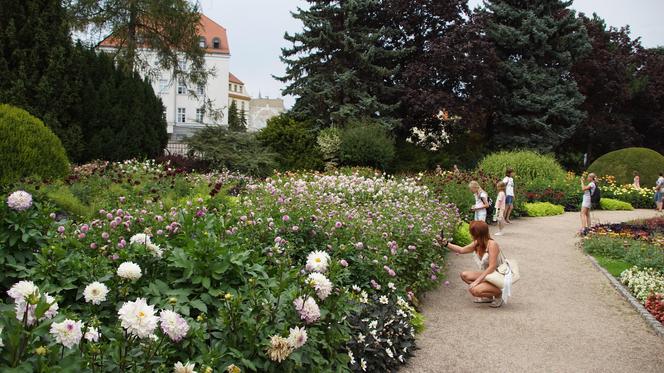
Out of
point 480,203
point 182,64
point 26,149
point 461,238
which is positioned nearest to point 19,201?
point 26,149

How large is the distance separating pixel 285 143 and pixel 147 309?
63.0 feet

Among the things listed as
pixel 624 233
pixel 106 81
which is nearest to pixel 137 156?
pixel 106 81

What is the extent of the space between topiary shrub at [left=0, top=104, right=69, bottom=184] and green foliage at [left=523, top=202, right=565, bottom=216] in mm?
12337

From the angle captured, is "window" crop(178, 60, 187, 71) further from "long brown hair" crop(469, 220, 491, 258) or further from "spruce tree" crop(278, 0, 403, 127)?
"long brown hair" crop(469, 220, 491, 258)

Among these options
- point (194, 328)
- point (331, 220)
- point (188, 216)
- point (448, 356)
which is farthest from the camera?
point (331, 220)

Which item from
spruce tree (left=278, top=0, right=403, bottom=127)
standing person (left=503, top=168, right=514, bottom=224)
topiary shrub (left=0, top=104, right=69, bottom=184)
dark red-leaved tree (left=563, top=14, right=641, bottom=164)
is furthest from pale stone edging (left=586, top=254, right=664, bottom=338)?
dark red-leaved tree (left=563, top=14, right=641, bottom=164)

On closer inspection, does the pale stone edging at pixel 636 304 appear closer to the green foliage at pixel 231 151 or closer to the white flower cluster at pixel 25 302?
the white flower cluster at pixel 25 302

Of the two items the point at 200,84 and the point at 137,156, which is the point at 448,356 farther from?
the point at 200,84

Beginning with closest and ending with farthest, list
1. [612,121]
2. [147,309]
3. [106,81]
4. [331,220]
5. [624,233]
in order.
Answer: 1. [147,309]
2. [331,220]
3. [624,233]
4. [106,81]
5. [612,121]

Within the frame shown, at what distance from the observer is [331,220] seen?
5895 millimetres

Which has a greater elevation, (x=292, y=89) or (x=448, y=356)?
(x=292, y=89)

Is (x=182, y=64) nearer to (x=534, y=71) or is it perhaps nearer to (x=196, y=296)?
(x=534, y=71)

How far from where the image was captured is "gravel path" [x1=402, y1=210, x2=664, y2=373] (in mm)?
4738

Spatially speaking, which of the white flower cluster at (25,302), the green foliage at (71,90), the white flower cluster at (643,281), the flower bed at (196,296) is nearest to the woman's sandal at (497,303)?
the flower bed at (196,296)
